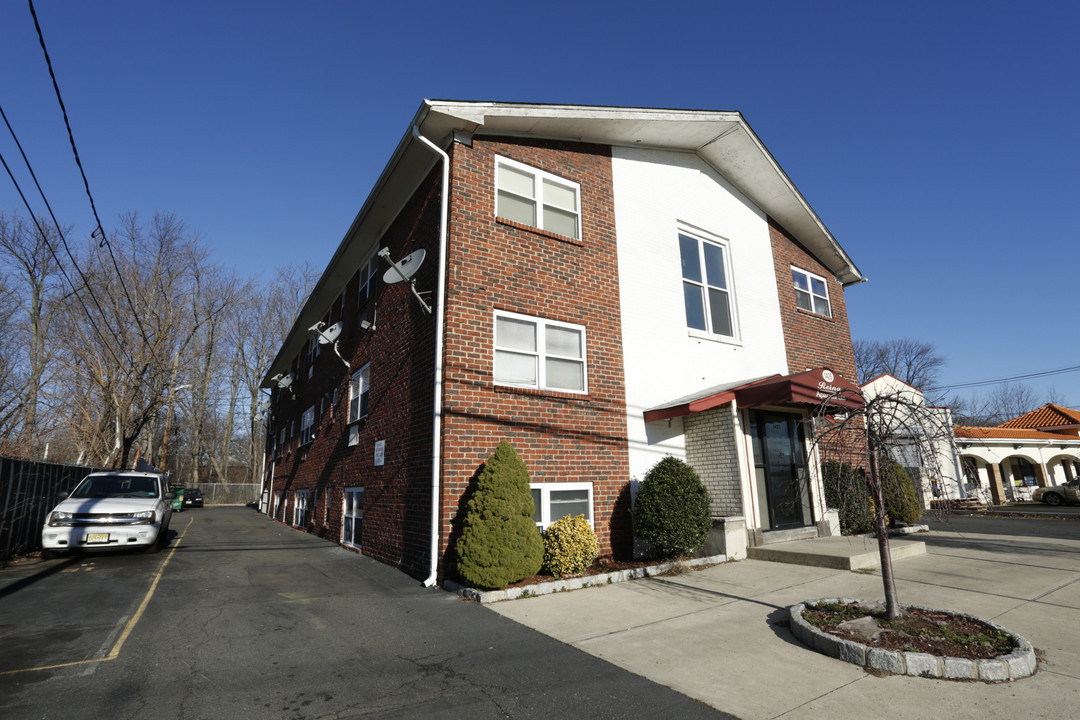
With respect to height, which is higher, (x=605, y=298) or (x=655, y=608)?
(x=605, y=298)

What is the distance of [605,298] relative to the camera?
10164mm

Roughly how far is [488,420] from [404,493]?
6.90 feet

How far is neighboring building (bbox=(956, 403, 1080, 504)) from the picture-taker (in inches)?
1099

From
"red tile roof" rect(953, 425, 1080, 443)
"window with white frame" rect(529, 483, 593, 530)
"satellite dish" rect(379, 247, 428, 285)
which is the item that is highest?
"satellite dish" rect(379, 247, 428, 285)

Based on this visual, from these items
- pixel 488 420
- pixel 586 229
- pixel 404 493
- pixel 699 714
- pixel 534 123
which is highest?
pixel 534 123

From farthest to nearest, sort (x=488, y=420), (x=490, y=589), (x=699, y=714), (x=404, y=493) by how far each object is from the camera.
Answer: (x=404, y=493) < (x=488, y=420) < (x=490, y=589) < (x=699, y=714)

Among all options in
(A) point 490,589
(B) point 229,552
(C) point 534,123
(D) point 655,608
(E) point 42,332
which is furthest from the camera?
(E) point 42,332

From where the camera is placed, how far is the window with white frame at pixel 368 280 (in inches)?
518

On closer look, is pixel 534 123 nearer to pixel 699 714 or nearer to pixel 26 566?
pixel 699 714

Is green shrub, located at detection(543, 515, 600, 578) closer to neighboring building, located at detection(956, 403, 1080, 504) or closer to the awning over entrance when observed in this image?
the awning over entrance

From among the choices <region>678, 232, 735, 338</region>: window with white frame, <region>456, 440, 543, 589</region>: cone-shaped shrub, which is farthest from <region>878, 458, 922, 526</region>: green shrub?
<region>456, 440, 543, 589</region>: cone-shaped shrub

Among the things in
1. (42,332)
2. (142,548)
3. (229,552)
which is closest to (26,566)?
(142,548)

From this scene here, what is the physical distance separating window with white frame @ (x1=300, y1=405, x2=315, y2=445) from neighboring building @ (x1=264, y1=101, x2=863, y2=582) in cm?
427

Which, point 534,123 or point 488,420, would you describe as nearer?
point 488,420
